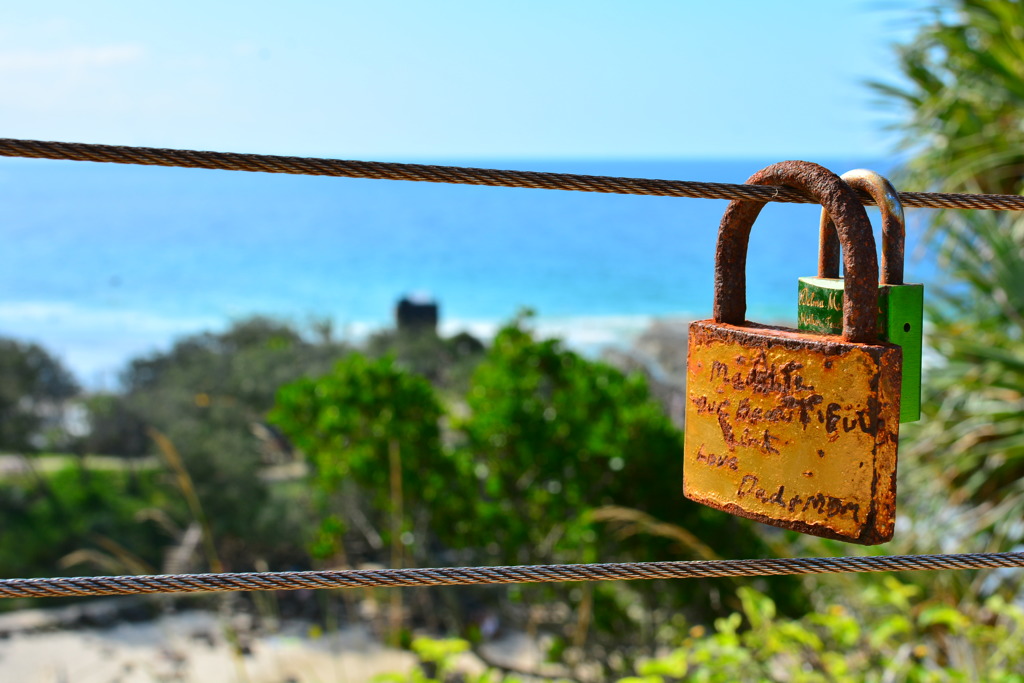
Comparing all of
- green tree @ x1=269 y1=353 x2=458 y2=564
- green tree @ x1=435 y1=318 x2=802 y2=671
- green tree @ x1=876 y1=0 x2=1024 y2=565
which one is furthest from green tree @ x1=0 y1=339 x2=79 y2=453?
green tree @ x1=876 y1=0 x2=1024 y2=565

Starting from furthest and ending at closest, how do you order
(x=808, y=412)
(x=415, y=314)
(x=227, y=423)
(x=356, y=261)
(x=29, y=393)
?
(x=356, y=261), (x=415, y=314), (x=29, y=393), (x=227, y=423), (x=808, y=412)

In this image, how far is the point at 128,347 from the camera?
25.2m

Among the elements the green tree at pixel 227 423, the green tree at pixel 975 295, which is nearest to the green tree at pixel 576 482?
the green tree at pixel 975 295

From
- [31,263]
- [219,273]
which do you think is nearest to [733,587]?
[219,273]

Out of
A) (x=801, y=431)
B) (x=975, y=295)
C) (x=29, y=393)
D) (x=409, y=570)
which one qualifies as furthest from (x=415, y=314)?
(x=801, y=431)

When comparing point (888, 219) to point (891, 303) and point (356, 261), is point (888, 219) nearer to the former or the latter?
point (891, 303)

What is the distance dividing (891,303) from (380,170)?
0.52 m

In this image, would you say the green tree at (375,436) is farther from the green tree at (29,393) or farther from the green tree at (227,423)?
the green tree at (29,393)

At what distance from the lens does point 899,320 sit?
0.92 meters

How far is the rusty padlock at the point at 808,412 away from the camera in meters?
0.84

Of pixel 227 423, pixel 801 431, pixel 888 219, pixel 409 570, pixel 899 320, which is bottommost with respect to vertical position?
pixel 227 423

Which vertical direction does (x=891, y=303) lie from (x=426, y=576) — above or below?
above

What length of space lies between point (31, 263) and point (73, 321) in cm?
1231

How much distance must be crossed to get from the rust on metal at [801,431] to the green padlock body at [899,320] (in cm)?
4
